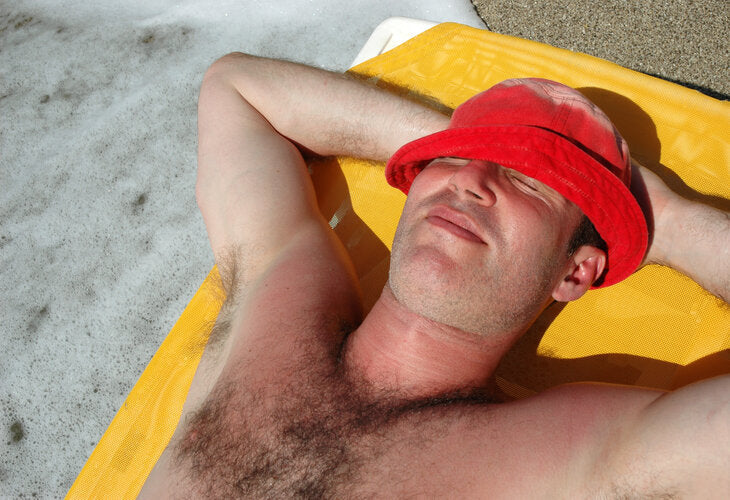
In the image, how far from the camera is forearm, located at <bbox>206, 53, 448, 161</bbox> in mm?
1582

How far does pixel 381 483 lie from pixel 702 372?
769 millimetres

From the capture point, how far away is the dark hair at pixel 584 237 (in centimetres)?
119

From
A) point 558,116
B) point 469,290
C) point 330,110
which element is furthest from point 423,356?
point 330,110

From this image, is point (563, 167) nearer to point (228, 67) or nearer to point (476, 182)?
point (476, 182)

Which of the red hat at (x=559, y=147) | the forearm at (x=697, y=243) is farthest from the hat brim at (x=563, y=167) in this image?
the forearm at (x=697, y=243)

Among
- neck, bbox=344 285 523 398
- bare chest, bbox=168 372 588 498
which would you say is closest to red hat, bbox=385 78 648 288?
neck, bbox=344 285 523 398

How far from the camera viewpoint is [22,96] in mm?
2625

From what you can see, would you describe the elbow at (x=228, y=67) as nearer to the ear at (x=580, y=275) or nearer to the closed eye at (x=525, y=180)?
the closed eye at (x=525, y=180)

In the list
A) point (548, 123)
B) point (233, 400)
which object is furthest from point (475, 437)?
point (548, 123)

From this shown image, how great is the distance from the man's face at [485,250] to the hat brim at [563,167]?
0.04 m

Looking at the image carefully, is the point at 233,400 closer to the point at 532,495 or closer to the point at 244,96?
the point at 532,495

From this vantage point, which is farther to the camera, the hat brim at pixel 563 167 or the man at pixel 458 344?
the hat brim at pixel 563 167

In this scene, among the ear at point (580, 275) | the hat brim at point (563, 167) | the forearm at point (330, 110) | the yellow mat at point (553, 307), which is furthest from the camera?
the forearm at point (330, 110)

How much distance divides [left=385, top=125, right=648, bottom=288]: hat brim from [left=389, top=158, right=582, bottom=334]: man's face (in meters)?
0.04
